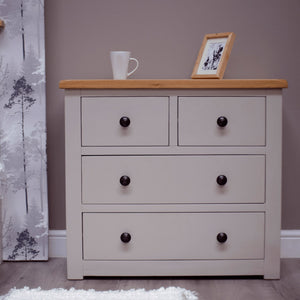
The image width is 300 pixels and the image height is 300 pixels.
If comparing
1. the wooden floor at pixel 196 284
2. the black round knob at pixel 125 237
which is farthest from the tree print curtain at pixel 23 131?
the black round knob at pixel 125 237

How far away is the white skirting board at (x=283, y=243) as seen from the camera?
6.52 feet

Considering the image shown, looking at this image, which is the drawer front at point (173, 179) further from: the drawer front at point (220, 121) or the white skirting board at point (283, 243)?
the white skirting board at point (283, 243)

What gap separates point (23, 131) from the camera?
191 cm

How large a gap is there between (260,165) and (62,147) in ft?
2.85

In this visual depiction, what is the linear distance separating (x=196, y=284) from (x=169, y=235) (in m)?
Answer: 0.20

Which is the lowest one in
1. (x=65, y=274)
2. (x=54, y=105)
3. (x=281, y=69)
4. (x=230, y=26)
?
(x=65, y=274)

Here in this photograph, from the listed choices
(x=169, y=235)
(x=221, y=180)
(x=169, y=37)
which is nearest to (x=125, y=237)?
(x=169, y=235)

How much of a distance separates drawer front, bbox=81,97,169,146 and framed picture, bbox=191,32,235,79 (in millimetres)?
280

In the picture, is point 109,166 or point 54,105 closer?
point 109,166

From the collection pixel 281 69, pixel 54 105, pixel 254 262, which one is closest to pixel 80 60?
pixel 54 105

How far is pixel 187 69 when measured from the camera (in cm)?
196

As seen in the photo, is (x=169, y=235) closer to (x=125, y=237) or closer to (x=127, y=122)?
(x=125, y=237)

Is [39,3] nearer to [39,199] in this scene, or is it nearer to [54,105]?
[54,105]

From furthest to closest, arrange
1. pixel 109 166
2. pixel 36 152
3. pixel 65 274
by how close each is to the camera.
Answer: pixel 36 152
pixel 65 274
pixel 109 166
